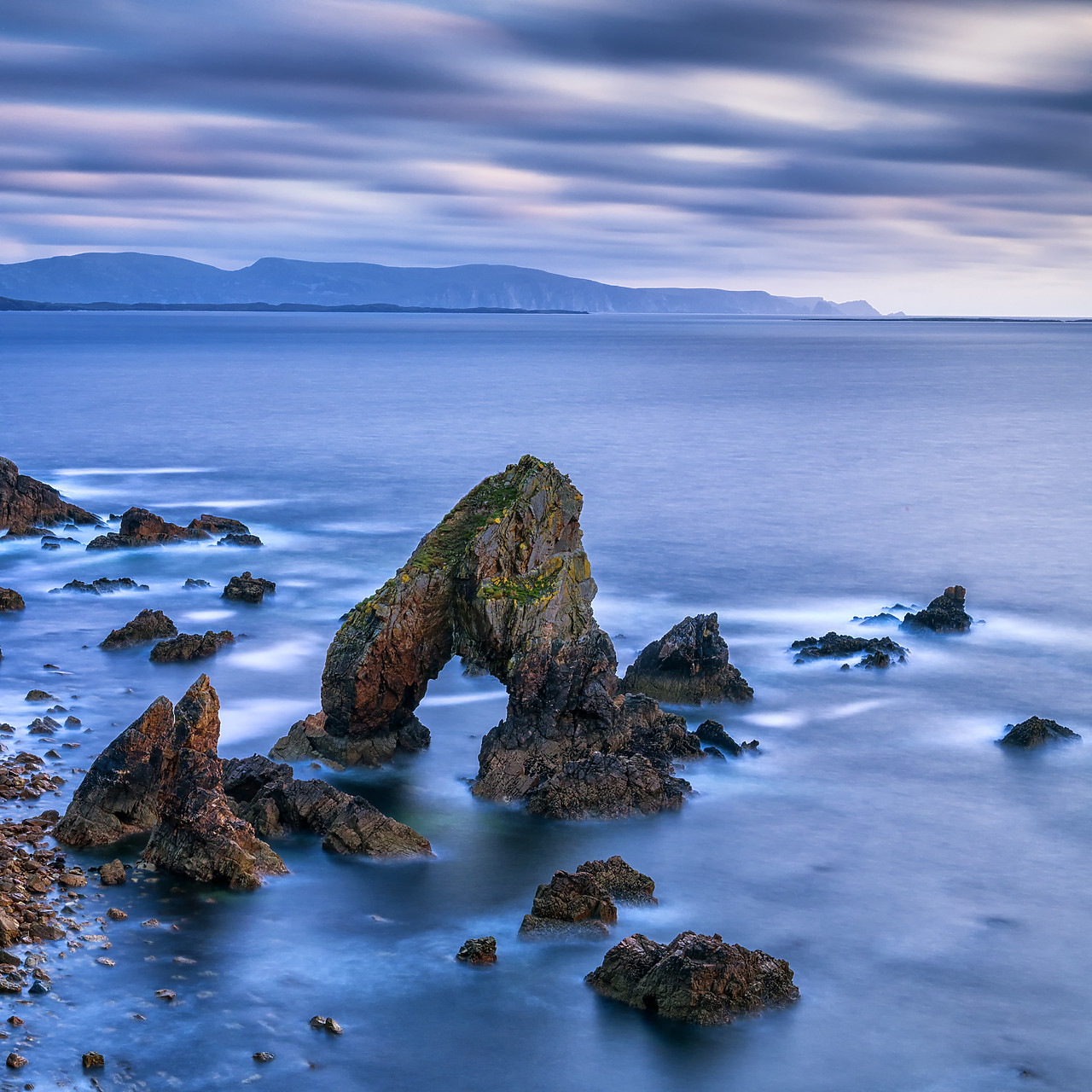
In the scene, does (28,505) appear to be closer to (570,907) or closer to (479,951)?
(570,907)

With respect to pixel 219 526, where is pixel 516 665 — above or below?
above

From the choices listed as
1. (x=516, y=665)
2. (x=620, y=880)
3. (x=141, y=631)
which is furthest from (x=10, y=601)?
(x=620, y=880)

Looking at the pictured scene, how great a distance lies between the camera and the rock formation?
2411 centimetres

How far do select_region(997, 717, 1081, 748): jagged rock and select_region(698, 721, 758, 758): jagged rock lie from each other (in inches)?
219

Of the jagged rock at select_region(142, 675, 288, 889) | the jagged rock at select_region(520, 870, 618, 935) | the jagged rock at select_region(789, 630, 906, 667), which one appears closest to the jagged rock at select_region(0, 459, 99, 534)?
the jagged rock at select_region(789, 630, 906, 667)

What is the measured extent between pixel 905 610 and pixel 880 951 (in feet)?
73.6

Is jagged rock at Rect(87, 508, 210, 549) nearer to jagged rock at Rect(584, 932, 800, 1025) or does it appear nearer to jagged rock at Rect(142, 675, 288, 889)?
jagged rock at Rect(142, 675, 288, 889)

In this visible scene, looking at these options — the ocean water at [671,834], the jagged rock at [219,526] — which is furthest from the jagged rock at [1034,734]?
the jagged rock at [219,526]

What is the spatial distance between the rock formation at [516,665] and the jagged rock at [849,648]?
8619 mm

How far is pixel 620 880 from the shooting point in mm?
20188

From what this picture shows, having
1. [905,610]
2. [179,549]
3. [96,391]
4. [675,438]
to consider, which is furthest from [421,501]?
[96,391]

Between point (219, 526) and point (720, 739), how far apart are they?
1059 inches

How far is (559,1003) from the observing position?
1730 centimetres

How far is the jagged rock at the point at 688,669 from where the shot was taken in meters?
29.7
